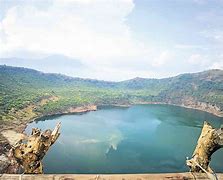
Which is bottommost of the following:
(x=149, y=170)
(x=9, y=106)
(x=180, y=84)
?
(x=149, y=170)

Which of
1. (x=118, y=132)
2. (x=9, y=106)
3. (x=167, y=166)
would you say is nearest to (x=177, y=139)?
(x=118, y=132)

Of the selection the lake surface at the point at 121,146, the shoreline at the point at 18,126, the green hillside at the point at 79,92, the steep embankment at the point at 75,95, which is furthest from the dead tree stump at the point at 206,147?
the green hillside at the point at 79,92

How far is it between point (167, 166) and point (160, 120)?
990 inches

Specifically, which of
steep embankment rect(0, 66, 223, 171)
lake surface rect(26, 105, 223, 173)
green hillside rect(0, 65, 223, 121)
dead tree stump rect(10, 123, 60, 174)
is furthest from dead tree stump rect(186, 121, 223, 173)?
green hillside rect(0, 65, 223, 121)

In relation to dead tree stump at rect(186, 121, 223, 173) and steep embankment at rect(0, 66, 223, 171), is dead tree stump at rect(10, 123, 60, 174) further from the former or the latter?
steep embankment at rect(0, 66, 223, 171)

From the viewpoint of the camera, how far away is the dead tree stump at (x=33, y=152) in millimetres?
3090

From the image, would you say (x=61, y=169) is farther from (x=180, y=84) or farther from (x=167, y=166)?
(x=180, y=84)

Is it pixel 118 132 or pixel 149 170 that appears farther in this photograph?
pixel 118 132

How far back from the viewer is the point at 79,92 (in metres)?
73.6

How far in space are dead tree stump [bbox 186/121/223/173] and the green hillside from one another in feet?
121

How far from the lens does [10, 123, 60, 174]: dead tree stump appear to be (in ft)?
10.1

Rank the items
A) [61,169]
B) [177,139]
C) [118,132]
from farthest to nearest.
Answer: [118,132]
[177,139]
[61,169]

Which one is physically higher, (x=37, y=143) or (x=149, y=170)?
(x=37, y=143)

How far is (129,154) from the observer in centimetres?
2750
